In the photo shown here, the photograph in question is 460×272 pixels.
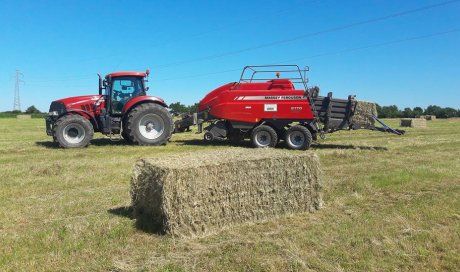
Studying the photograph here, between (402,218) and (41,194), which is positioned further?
(41,194)

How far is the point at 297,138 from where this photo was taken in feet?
40.9

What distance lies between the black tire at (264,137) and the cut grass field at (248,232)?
478 cm

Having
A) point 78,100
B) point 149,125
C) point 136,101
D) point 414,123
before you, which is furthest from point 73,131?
point 414,123

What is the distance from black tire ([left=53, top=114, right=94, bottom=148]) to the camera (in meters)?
12.2

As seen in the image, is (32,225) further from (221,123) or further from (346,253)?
(221,123)

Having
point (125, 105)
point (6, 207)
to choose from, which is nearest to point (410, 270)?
point (6, 207)

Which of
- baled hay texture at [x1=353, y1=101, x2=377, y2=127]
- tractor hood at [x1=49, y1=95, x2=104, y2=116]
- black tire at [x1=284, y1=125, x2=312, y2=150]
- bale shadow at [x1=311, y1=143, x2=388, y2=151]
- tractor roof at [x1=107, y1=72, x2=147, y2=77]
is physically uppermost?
tractor roof at [x1=107, y1=72, x2=147, y2=77]

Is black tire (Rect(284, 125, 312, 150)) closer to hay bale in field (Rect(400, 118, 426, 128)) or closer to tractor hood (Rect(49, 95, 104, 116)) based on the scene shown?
tractor hood (Rect(49, 95, 104, 116))

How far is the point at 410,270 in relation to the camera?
3645 mm

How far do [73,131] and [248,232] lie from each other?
30.0 feet

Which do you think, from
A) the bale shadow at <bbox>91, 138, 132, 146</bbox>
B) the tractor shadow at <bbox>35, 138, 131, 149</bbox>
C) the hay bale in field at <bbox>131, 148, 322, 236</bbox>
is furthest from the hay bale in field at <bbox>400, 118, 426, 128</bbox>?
the hay bale in field at <bbox>131, 148, 322, 236</bbox>

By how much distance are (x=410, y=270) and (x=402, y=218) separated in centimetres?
138

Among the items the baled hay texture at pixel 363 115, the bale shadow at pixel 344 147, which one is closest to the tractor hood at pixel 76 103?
the bale shadow at pixel 344 147

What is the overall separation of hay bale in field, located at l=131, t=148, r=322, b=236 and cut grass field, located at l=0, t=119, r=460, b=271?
0.18 m
